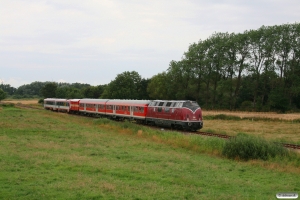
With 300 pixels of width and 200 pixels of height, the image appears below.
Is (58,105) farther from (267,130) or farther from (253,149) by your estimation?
(253,149)

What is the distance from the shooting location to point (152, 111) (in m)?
41.0

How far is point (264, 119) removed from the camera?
52531 millimetres

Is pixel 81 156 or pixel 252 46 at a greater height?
pixel 252 46

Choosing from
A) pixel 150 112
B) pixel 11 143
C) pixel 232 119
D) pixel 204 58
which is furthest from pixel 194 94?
pixel 11 143

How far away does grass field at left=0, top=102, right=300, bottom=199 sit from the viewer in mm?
11547

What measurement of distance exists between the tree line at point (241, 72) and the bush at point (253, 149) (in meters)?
45.9

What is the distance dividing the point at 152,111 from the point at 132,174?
26.6m

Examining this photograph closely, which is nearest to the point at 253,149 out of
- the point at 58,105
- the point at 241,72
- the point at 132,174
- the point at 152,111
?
the point at 132,174

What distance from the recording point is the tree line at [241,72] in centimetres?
6594

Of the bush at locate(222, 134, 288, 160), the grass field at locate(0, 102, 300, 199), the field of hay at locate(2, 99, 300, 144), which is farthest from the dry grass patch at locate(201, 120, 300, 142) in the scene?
the grass field at locate(0, 102, 300, 199)

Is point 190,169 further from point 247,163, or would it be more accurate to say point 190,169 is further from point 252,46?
point 252,46

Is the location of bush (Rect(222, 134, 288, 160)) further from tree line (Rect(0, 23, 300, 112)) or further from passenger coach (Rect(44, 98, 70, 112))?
passenger coach (Rect(44, 98, 70, 112))

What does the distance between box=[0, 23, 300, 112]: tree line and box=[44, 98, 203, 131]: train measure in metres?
27.8

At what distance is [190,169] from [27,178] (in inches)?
284
